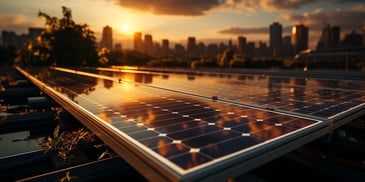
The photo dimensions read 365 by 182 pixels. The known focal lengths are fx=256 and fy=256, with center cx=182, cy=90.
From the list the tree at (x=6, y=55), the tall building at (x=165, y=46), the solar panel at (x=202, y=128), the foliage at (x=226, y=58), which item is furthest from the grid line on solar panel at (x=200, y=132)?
the tall building at (x=165, y=46)

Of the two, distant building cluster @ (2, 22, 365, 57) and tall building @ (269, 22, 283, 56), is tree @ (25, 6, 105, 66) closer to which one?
distant building cluster @ (2, 22, 365, 57)

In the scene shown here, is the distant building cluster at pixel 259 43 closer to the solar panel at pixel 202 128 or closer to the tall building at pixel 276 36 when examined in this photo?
the tall building at pixel 276 36

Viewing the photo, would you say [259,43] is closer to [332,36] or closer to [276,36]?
[276,36]

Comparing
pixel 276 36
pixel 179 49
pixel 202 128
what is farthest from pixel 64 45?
pixel 179 49

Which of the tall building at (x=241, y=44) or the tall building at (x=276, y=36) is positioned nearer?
the tall building at (x=241, y=44)

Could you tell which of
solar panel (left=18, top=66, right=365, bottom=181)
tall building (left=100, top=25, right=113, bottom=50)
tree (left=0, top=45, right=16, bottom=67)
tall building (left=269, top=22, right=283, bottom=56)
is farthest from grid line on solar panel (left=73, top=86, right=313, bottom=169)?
tall building (left=100, top=25, right=113, bottom=50)

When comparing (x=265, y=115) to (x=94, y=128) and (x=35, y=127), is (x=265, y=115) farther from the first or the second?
(x=35, y=127)
